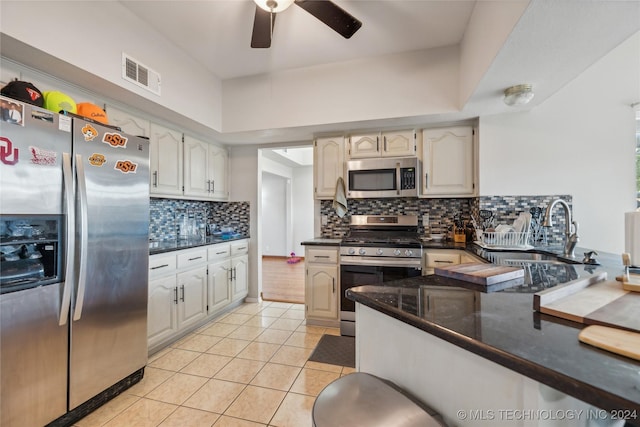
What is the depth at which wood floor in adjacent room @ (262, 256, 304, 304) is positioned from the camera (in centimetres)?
401

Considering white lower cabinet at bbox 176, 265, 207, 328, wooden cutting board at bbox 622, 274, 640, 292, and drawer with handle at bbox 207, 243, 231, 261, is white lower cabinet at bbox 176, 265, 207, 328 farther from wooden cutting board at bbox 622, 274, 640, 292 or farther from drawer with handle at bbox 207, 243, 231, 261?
wooden cutting board at bbox 622, 274, 640, 292

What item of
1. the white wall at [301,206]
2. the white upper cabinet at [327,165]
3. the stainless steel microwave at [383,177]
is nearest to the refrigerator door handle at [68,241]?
the white upper cabinet at [327,165]

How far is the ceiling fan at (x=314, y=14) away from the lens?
169cm

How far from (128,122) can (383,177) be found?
2486 millimetres

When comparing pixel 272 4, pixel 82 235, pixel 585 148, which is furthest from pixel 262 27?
pixel 585 148

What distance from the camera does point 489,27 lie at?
1766mm

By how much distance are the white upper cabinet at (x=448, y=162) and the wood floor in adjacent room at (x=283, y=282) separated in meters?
2.31

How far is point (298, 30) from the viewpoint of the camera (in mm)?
2318

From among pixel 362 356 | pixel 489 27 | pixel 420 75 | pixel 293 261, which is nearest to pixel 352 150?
pixel 420 75

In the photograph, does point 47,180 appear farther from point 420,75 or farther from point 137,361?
point 420,75

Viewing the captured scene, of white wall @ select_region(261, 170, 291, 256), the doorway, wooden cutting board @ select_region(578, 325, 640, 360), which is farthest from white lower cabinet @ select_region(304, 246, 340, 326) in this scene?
white wall @ select_region(261, 170, 291, 256)

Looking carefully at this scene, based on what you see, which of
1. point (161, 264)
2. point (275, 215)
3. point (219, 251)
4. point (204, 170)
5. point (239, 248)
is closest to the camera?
point (161, 264)

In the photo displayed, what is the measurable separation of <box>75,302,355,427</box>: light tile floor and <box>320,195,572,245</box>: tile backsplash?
1.34 m

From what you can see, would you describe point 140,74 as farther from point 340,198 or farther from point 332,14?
point 340,198
